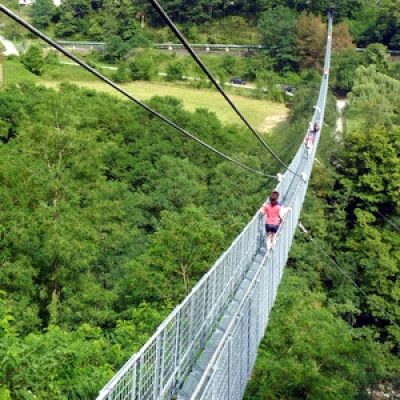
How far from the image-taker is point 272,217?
5.87m

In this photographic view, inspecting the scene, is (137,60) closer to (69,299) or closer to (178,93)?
(178,93)

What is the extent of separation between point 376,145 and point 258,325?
14.5 meters

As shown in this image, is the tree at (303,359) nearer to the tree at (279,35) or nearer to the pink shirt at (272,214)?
the pink shirt at (272,214)

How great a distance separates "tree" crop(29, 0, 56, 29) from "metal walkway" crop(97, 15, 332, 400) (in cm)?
3278

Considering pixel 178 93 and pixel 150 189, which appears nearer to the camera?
pixel 150 189

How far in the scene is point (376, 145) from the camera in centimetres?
1855

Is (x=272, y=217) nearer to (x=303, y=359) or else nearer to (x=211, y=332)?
(x=211, y=332)

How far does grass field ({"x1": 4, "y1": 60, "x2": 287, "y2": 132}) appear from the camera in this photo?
25.4 metres

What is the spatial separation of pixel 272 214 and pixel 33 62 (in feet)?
75.4

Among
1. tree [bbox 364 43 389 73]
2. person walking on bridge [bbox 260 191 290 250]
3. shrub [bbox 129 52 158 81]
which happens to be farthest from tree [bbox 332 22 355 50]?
person walking on bridge [bbox 260 191 290 250]

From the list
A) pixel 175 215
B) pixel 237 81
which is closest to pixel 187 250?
pixel 175 215

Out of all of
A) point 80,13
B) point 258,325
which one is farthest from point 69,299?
point 80,13

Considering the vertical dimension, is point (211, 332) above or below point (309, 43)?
above

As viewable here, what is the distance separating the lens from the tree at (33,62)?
26609 mm
